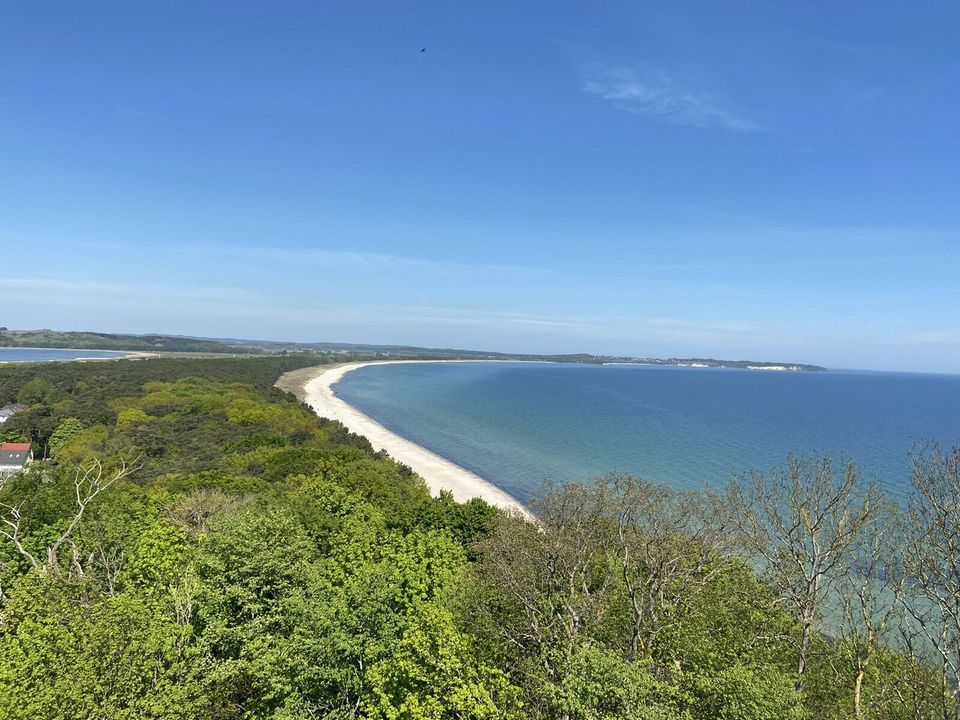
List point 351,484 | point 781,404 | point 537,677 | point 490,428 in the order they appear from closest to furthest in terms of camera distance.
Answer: point 537,677, point 351,484, point 490,428, point 781,404

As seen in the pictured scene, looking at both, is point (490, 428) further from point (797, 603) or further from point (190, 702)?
point (190, 702)

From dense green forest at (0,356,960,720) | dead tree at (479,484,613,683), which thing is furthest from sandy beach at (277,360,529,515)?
dense green forest at (0,356,960,720)

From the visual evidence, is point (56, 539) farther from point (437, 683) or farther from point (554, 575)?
point (554, 575)

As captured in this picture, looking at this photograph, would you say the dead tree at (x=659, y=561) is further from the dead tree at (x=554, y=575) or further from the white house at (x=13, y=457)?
the white house at (x=13, y=457)

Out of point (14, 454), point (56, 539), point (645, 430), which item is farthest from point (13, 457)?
point (645, 430)

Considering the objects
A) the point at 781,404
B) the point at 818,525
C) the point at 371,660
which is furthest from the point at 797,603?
the point at 781,404

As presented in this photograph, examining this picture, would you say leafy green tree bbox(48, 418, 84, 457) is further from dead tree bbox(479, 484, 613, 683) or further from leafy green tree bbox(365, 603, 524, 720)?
leafy green tree bbox(365, 603, 524, 720)
